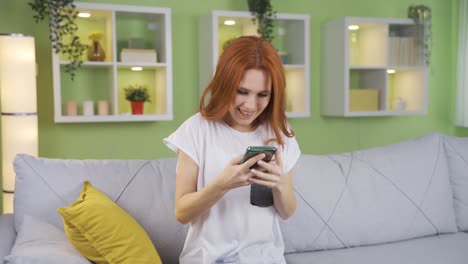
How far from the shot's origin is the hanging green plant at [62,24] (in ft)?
10.6

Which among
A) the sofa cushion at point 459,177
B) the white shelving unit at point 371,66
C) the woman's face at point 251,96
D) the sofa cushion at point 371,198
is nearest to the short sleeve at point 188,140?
the woman's face at point 251,96

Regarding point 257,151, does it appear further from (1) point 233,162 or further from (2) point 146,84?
(2) point 146,84

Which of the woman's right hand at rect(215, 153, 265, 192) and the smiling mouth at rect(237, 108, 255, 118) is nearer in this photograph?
the woman's right hand at rect(215, 153, 265, 192)

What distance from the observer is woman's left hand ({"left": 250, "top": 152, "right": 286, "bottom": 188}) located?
1463 mm

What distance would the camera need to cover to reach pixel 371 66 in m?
4.03

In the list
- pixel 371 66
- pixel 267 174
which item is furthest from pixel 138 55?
pixel 267 174

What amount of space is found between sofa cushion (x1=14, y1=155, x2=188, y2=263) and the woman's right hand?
747mm

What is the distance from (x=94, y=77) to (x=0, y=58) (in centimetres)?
74

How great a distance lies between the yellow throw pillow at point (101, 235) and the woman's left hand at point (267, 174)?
1.74 feet

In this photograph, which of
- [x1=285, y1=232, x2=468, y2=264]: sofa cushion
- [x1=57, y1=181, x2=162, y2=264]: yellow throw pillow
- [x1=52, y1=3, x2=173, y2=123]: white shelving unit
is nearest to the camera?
[x1=57, y1=181, x2=162, y2=264]: yellow throw pillow

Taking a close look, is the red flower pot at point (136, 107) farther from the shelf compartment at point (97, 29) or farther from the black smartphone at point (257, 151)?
the black smartphone at point (257, 151)

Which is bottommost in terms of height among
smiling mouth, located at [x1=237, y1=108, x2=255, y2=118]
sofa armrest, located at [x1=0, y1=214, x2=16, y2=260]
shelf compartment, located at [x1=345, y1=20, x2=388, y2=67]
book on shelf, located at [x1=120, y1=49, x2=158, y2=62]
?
sofa armrest, located at [x1=0, y1=214, x2=16, y2=260]

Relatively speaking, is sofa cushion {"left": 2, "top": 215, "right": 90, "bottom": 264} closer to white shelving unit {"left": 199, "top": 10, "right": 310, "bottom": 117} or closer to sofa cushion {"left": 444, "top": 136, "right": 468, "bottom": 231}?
sofa cushion {"left": 444, "top": 136, "right": 468, "bottom": 231}

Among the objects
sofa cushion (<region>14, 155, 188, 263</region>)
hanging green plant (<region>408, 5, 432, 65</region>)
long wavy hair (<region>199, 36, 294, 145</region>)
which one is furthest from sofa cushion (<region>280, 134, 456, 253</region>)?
hanging green plant (<region>408, 5, 432, 65</region>)
